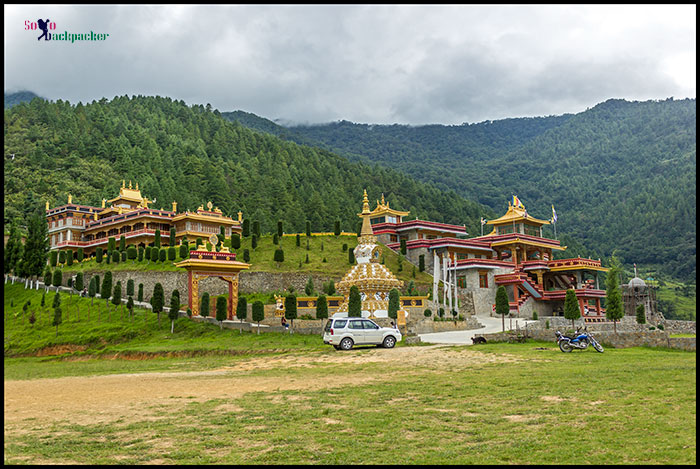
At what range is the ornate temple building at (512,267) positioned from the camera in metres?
60.0

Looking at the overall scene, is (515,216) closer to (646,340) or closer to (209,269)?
(209,269)

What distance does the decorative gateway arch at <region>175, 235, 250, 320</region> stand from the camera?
47875 mm

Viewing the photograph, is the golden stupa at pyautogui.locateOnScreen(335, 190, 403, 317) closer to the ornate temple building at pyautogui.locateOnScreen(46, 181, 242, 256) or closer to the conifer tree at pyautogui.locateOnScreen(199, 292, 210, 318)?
the conifer tree at pyautogui.locateOnScreen(199, 292, 210, 318)

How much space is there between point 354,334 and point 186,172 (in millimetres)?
100931

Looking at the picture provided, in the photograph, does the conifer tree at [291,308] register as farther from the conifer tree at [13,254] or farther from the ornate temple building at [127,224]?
the conifer tree at [13,254]

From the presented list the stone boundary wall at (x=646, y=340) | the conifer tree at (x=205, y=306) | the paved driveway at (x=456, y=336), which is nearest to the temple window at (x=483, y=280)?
the paved driveway at (x=456, y=336)

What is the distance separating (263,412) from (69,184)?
340 feet

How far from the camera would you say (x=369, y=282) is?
1756 inches

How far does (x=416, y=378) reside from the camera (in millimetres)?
19094

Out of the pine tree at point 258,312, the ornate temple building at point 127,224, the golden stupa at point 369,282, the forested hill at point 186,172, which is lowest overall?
the pine tree at point 258,312

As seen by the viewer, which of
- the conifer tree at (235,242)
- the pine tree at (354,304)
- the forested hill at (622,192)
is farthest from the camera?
the forested hill at (622,192)

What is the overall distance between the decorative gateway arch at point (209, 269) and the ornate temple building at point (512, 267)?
55.5ft

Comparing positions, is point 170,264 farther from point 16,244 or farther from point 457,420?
point 457,420

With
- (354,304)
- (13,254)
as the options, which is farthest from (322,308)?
(13,254)
